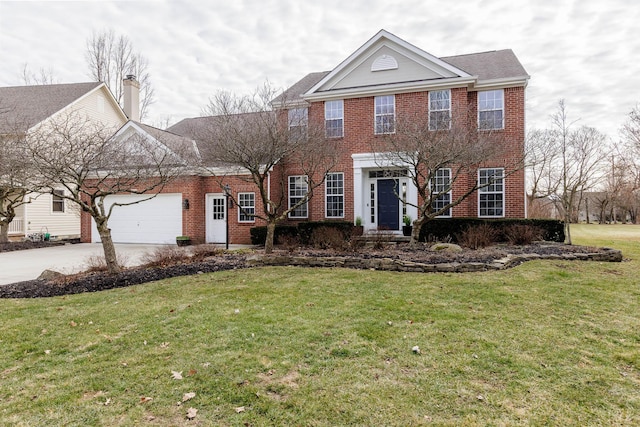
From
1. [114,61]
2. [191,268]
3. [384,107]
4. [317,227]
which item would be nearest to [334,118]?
[384,107]

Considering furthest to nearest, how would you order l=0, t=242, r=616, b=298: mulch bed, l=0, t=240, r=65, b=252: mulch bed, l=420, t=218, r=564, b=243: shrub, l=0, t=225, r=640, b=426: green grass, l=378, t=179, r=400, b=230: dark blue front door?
1. l=378, t=179, r=400, b=230: dark blue front door
2. l=0, t=240, r=65, b=252: mulch bed
3. l=420, t=218, r=564, b=243: shrub
4. l=0, t=242, r=616, b=298: mulch bed
5. l=0, t=225, r=640, b=426: green grass

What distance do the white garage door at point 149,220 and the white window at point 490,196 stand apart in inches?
474

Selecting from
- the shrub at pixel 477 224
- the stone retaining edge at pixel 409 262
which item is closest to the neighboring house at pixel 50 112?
the stone retaining edge at pixel 409 262

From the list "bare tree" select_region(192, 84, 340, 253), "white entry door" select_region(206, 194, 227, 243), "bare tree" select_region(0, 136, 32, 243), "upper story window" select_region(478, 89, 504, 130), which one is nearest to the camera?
"bare tree" select_region(0, 136, 32, 243)

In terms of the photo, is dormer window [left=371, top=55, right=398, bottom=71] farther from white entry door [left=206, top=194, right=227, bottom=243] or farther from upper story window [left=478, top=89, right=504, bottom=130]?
white entry door [left=206, top=194, right=227, bottom=243]

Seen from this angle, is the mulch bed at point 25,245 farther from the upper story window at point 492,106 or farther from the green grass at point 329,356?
the upper story window at point 492,106

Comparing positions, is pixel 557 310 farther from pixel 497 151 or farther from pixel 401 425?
pixel 497 151

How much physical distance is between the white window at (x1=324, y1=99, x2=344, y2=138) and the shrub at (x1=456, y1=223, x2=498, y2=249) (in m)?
6.22

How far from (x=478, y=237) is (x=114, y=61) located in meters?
31.1

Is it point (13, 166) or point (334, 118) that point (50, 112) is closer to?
point (13, 166)

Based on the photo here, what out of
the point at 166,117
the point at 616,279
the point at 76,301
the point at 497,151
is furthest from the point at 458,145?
the point at 166,117

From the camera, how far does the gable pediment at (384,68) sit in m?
13.7

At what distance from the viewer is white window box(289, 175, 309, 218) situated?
592 inches

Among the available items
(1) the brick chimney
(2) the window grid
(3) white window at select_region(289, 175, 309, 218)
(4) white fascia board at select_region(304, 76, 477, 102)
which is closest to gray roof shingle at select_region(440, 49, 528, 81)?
(4) white fascia board at select_region(304, 76, 477, 102)
